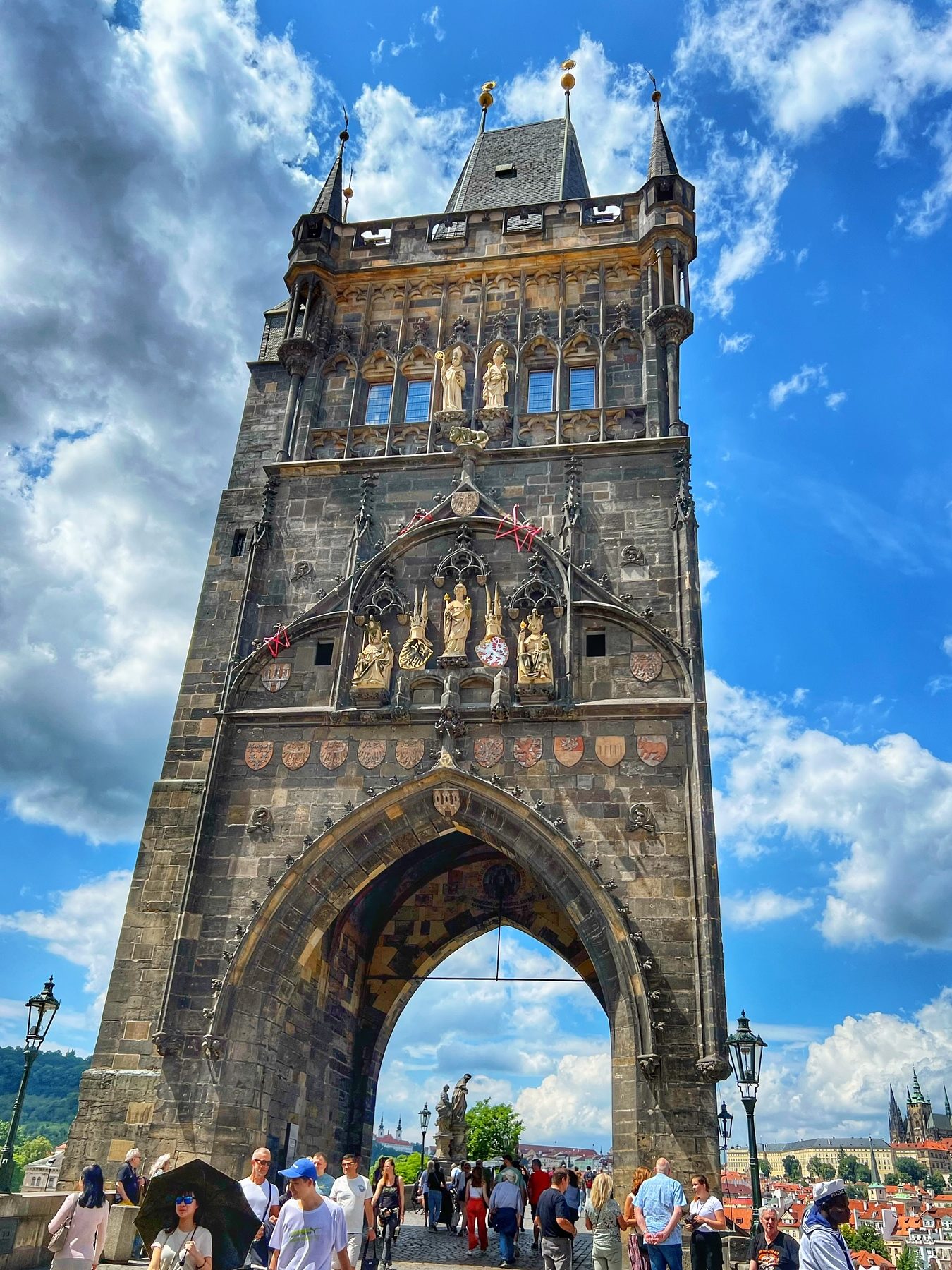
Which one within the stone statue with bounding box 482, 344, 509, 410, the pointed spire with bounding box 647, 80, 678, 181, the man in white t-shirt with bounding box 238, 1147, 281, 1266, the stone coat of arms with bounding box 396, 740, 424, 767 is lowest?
the man in white t-shirt with bounding box 238, 1147, 281, 1266

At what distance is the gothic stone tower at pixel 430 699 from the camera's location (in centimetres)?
1326

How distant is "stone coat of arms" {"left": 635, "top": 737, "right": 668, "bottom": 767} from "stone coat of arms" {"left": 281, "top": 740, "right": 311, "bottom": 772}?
490cm

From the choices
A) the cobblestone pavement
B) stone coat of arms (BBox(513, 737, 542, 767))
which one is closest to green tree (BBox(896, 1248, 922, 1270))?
the cobblestone pavement

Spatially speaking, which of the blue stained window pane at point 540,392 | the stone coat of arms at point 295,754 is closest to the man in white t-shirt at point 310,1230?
the stone coat of arms at point 295,754

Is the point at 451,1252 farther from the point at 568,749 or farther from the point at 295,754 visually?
the point at 295,754

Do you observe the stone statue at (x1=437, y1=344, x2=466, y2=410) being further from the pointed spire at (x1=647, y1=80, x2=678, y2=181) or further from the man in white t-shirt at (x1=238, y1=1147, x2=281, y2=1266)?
the man in white t-shirt at (x1=238, y1=1147, x2=281, y2=1266)

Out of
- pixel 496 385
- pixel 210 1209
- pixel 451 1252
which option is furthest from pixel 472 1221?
pixel 496 385

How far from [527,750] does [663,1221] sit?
715cm

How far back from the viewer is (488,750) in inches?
575

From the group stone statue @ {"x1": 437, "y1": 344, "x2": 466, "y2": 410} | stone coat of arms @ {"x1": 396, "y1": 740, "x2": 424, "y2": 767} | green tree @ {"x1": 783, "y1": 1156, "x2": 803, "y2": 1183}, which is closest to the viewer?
stone coat of arms @ {"x1": 396, "y1": 740, "x2": 424, "y2": 767}

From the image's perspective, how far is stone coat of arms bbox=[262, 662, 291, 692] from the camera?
15.9 meters

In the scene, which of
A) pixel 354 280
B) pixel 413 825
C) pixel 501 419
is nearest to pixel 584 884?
pixel 413 825

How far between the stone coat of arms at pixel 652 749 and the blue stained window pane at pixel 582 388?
252 inches

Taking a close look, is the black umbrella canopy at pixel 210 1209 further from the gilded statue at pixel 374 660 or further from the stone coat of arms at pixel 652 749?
the gilded statue at pixel 374 660
